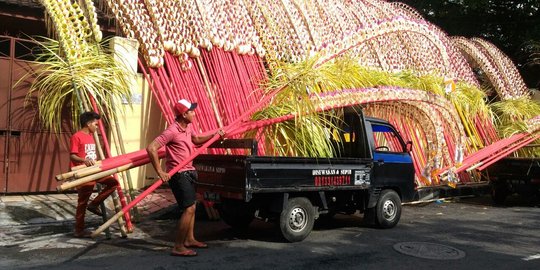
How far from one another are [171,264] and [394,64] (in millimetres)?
8091

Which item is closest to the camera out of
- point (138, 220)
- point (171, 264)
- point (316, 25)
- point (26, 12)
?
point (171, 264)

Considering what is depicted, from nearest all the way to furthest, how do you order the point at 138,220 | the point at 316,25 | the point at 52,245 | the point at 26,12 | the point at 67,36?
1. the point at 52,245
2. the point at 67,36
3. the point at 138,220
4. the point at 26,12
5. the point at 316,25

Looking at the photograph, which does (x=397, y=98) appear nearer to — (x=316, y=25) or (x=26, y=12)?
(x=316, y=25)

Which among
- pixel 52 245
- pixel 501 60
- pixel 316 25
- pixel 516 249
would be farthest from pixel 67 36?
pixel 501 60

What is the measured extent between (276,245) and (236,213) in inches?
32.8

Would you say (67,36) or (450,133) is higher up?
(67,36)

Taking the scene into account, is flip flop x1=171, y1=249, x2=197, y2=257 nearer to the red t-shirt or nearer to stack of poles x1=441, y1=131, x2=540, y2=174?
the red t-shirt

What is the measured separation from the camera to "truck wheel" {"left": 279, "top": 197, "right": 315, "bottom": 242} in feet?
20.1

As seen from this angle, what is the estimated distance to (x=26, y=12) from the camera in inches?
328

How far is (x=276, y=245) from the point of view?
609cm

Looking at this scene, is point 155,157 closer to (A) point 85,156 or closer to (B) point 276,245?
(A) point 85,156

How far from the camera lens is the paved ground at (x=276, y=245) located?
205 inches

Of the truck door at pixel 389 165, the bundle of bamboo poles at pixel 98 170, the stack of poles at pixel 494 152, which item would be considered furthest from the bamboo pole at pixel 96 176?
the stack of poles at pixel 494 152

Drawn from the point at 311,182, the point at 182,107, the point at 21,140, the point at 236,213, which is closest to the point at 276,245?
the point at 236,213
